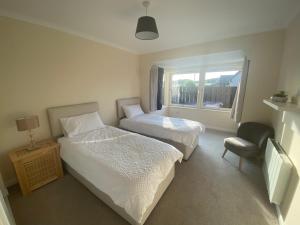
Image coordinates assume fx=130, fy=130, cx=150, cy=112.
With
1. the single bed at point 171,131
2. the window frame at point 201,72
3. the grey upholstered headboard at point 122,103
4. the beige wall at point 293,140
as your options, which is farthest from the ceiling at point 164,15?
the single bed at point 171,131

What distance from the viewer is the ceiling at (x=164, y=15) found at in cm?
166

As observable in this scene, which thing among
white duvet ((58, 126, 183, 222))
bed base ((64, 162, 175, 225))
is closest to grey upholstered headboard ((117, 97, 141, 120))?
white duvet ((58, 126, 183, 222))

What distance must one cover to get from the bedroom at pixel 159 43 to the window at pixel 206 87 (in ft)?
3.62

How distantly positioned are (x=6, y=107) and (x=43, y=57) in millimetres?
929

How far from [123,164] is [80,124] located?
1.40 m

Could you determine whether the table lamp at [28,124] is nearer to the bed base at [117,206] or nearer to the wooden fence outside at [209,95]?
the bed base at [117,206]

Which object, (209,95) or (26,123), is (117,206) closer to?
Result: (26,123)

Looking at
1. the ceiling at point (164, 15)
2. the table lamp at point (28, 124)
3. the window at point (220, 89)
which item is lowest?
the table lamp at point (28, 124)

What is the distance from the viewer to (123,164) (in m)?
1.51

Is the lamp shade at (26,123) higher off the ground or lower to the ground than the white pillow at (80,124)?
higher

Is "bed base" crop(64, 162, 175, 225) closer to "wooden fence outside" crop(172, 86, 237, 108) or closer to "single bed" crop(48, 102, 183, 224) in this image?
"single bed" crop(48, 102, 183, 224)

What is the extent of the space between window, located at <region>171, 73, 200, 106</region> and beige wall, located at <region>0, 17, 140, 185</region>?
8.70 feet

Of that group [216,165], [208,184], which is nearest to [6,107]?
[208,184]

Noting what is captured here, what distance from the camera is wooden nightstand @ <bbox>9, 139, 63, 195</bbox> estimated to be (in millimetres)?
1732
